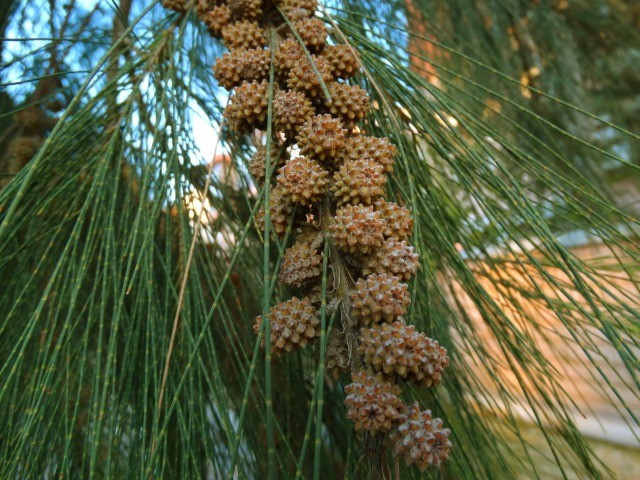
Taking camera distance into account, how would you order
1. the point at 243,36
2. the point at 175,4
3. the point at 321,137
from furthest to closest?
1. the point at 175,4
2. the point at 243,36
3. the point at 321,137

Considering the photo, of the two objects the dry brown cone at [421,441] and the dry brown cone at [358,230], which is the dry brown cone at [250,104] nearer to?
the dry brown cone at [358,230]

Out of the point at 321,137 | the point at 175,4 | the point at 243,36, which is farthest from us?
the point at 175,4

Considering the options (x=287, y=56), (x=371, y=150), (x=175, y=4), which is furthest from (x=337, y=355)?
(x=175, y=4)

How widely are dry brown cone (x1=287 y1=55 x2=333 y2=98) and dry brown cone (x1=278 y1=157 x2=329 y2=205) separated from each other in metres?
0.08

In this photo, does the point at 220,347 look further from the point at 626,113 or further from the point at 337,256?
the point at 626,113

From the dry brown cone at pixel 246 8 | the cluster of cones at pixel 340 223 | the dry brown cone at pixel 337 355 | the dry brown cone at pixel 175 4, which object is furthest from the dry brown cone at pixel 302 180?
the dry brown cone at pixel 175 4

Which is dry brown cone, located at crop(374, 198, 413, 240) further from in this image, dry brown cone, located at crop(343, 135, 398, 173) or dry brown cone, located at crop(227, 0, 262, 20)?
dry brown cone, located at crop(227, 0, 262, 20)

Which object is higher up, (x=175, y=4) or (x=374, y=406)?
(x=175, y=4)

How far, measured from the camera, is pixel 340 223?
0.37m

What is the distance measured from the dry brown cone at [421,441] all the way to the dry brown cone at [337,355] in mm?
58

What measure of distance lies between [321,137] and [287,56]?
0.34ft

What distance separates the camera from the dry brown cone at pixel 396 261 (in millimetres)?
367

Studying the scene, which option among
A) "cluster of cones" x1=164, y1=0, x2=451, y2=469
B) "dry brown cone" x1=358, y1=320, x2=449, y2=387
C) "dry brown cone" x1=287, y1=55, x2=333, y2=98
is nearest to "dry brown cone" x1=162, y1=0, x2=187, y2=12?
"cluster of cones" x1=164, y1=0, x2=451, y2=469

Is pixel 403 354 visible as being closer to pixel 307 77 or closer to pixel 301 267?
pixel 301 267
